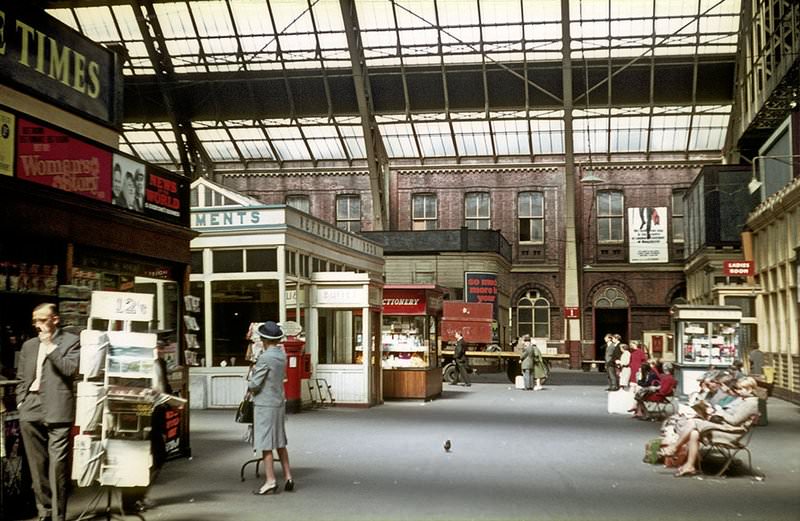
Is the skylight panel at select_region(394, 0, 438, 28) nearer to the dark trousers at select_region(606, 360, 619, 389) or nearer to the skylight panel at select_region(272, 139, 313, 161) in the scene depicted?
the skylight panel at select_region(272, 139, 313, 161)

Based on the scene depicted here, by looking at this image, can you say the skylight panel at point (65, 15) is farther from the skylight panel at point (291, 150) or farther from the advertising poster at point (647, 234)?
the advertising poster at point (647, 234)

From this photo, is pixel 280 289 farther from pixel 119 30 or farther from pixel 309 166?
pixel 309 166

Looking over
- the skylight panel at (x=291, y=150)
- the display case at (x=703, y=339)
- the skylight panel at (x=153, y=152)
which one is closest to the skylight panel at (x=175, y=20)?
the skylight panel at (x=291, y=150)

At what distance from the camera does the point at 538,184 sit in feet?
141

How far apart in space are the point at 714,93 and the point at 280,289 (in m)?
25.9

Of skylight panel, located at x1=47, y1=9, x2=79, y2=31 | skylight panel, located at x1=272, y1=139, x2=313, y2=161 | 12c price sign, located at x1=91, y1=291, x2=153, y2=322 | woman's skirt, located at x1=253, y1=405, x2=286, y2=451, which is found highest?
skylight panel, located at x1=47, y1=9, x2=79, y2=31

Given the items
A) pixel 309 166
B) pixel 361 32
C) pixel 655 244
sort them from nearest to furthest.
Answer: pixel 361 32
pixel 655 244
pixel 309 166

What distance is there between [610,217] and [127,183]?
112 feet

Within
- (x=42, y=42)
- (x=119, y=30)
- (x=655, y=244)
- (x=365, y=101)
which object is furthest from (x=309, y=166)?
(x=42, y=42)

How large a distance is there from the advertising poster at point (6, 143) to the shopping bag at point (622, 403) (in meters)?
14.4

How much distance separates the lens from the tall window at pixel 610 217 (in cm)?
4244

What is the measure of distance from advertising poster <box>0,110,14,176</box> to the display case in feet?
50.5

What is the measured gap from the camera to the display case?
786 inches

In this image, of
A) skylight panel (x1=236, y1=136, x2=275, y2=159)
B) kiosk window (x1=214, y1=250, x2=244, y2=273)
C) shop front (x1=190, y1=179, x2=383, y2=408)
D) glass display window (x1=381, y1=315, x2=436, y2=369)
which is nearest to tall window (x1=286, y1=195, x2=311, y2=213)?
skylight panel (x1=236, y1=136, x2=275, y2=159)
